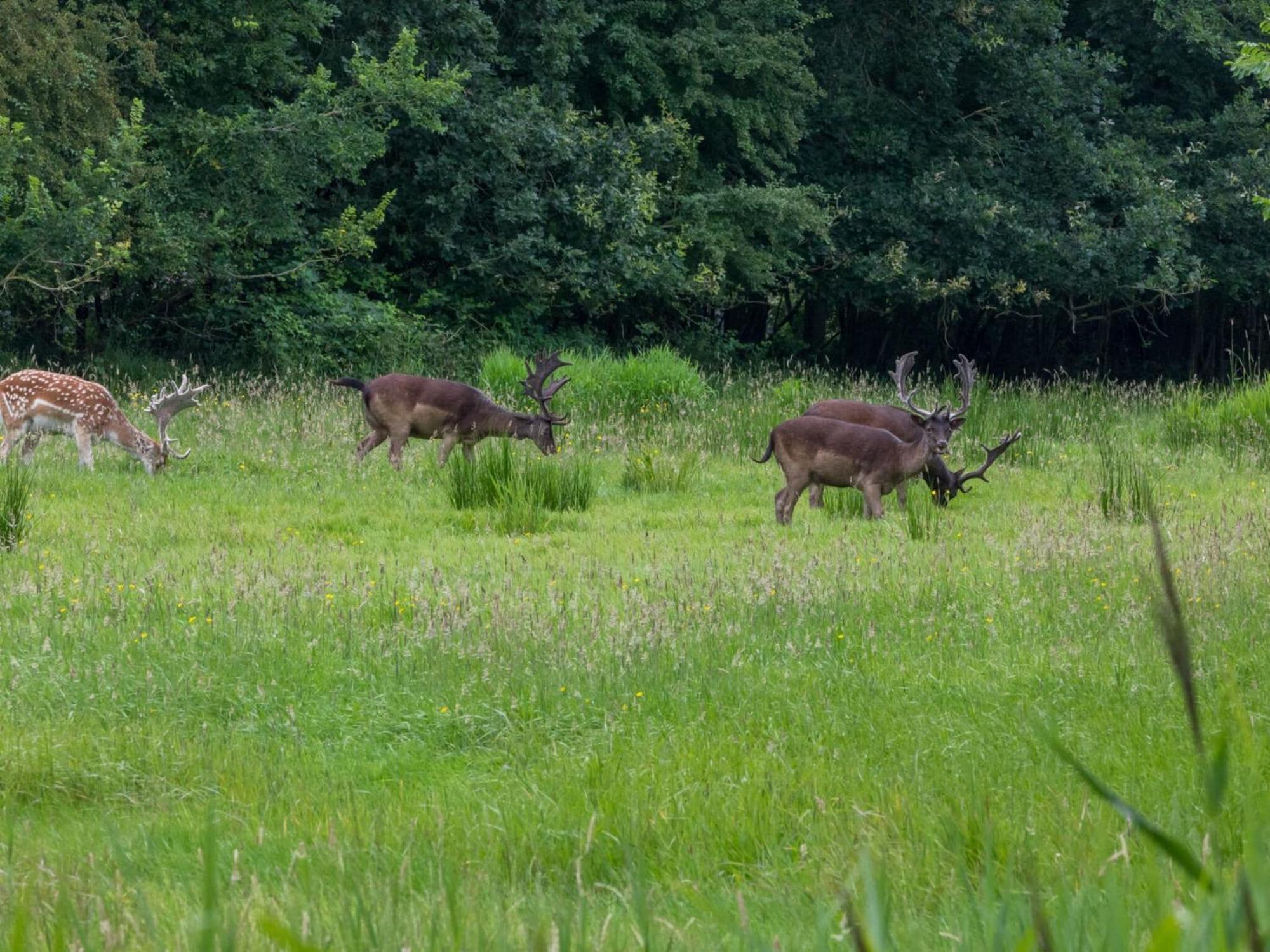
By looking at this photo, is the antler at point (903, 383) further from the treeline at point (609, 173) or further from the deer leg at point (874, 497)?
the treeline at point (609, 173)

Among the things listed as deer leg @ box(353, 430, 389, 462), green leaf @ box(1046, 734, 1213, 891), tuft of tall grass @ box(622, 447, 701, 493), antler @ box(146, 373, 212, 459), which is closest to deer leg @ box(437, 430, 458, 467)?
deer leg @ box(353, 430, 389, 462)

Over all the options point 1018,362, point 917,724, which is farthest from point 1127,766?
point 1018,362

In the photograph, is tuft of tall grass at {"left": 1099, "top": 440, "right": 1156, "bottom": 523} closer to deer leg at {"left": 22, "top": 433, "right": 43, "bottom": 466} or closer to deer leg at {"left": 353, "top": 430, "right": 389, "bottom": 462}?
deer leg at {"left": 353, "top": 430, "right": 389, "bottom": 462}

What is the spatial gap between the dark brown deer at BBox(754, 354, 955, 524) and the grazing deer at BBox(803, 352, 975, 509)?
1.15 ft

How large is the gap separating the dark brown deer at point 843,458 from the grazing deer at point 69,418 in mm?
5498

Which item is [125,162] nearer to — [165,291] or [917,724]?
[165,291]

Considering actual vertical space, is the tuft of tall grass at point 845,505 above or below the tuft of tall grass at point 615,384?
above

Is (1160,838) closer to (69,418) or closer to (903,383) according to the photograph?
(69,418)

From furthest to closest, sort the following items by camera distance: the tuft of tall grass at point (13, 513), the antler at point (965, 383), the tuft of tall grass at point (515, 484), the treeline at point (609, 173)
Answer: the treeline at point (609, 173) < the antler at point (965, 383) < the tuft of tall grass at point (515, 484) < the tuft of tall grass at point (13, 513)

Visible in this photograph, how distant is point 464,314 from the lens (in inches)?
1006

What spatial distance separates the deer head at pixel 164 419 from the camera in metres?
14.2

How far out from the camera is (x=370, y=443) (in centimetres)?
1502

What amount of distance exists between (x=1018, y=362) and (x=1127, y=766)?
33.3m

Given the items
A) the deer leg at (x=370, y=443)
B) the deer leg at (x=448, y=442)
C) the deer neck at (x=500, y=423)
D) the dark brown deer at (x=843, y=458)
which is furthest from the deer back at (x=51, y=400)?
the dark brown deer at (x=843, y=458)
